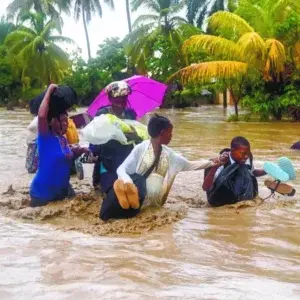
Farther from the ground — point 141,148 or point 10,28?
point 10,28

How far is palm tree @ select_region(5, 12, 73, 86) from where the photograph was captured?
3559 centimetres

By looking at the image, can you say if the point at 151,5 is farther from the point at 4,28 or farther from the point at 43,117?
the point at 43,117

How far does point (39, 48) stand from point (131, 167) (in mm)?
32617

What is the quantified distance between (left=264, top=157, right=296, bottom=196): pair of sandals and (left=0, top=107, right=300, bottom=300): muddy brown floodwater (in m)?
0.14

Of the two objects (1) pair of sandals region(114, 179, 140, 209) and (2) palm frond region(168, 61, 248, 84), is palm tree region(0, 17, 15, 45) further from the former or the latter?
(1) pair of sandals region(114, 179, 140, 209)

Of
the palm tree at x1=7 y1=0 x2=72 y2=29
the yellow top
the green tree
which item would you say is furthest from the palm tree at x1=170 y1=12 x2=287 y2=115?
the palm tree at x1=7 y1=0 x2=72 y2=29

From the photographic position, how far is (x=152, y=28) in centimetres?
3372

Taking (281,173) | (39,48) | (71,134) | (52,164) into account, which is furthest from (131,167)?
(39,48)

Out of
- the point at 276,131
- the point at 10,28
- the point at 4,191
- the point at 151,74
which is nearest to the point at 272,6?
the point at 276,131

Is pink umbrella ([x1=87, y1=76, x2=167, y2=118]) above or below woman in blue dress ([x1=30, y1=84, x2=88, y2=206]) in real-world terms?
above

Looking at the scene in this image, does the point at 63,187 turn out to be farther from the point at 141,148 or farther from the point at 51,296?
the point at 51,296

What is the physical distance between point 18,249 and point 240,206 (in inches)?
86.3

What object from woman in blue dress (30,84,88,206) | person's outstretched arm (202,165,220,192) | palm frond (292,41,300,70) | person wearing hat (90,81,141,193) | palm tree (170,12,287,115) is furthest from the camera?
palm frond (292,41,300,70)

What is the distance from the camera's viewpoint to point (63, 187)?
17.4 ft
